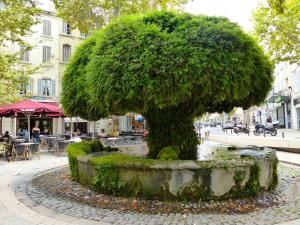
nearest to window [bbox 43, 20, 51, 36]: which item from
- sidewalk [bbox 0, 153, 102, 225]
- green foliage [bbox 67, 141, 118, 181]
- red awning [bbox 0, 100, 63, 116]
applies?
red awning [bbox 0, 100, 63, 116]

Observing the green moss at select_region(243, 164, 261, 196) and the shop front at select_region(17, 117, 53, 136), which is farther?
the shop front at select_region(17, 117, 53, 136)

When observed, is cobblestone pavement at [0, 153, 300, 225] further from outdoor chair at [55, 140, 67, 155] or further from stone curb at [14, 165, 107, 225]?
outdoor chair at [55, 140, 67, 155]

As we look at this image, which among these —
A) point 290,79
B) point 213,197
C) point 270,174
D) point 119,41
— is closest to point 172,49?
point 119,41

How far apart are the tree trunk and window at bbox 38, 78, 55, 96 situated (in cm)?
2367

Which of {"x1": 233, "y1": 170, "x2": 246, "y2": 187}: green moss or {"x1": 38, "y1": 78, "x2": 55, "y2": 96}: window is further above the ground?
{"x1": 38, "y1": 78, "x2": 55, "y2": 96}: window

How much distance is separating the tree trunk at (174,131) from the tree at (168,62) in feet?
3.97

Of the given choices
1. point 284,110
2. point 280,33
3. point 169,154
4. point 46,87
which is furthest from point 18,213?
point 284,110

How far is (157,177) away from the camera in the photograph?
5812mm

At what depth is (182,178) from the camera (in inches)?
226

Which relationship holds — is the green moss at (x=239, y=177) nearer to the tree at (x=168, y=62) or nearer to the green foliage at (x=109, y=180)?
the tree at (x=168, y=62)

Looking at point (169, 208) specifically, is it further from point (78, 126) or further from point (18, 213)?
point (78, 126)

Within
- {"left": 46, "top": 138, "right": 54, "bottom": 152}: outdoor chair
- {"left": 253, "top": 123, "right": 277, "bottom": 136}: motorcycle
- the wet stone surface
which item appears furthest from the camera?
{"left": 253, "top": 123, "right": 277, "bottom": 136}: motorcycle

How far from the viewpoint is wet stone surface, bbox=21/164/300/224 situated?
15.9 ft

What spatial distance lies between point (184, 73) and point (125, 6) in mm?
11370
